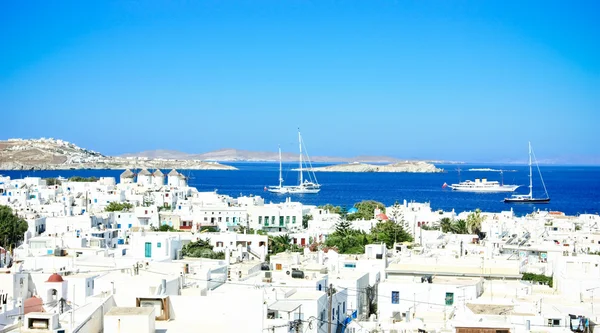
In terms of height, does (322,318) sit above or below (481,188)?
above

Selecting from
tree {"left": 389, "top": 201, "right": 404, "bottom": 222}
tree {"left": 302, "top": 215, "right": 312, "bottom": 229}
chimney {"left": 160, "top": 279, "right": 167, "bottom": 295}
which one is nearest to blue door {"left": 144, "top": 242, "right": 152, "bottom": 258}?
chimney {"left": 160, "top": 279, "right": 167, "bottom": 295}

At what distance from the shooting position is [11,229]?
36.2 meters

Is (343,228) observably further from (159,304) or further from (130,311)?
(130,311)

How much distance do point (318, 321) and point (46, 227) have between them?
26.7 meters

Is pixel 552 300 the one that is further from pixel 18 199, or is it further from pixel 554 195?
pixel 554 195

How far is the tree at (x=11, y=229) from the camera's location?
115 feet

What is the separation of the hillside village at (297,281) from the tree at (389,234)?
0.81 feet

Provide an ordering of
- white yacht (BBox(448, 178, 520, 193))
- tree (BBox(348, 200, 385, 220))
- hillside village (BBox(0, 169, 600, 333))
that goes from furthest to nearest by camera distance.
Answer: white yacht (BBox(448, 178, 520, 193)) → tree (BBox(348, 200, 385, 220)) → hillside village (BBox(0, 169, 600, 333))

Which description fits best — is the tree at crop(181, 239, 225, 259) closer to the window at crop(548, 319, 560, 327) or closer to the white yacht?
the window at crop(548, 319, 560, 327)

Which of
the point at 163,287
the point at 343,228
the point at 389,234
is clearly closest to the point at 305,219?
the point at 343,228

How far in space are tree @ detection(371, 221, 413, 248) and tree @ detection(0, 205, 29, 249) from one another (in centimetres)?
1497

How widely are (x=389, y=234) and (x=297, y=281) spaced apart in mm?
19576

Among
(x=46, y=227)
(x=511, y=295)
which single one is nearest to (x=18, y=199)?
(x=46, y=227)

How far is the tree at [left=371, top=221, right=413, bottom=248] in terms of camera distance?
116ft
